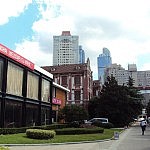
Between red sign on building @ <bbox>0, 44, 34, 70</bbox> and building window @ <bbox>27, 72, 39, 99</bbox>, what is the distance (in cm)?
171

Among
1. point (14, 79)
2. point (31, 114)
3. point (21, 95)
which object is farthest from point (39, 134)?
point (31, 114)

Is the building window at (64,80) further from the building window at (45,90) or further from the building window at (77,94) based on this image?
the building window at (45,90)

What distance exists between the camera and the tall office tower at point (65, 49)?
132875 millimetres

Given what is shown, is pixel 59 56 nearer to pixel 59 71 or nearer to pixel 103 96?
pixel 59 71

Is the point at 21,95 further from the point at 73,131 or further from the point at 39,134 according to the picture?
the point at 39,134

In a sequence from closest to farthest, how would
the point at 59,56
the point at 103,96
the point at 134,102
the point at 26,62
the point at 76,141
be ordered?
1. the point at 76,141
2. the point at 26,62
3. the point at 103,96
4. the point at 134,102
5. the point at 59,56

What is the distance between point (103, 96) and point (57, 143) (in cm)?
4196

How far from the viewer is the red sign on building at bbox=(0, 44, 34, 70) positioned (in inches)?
1200

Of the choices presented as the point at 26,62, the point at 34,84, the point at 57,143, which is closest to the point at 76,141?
the point at 57,143

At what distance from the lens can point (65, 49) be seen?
133250 mm

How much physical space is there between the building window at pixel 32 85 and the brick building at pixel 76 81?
126 feet

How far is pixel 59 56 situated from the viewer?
5207 inches

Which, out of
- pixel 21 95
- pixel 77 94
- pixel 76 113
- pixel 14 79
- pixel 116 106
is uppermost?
pixel 77 94

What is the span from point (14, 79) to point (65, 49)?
325ft
